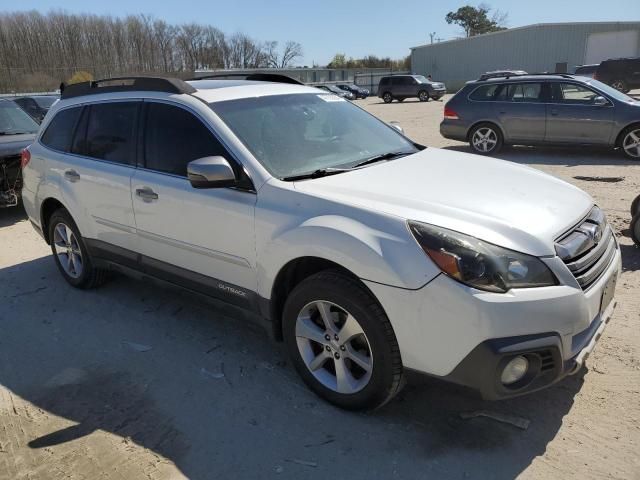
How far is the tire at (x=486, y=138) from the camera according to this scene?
1141cm

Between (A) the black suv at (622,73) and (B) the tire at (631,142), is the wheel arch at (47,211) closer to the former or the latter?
(B) the tire at (631,142)

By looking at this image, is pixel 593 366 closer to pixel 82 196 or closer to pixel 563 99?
pixel 82 196

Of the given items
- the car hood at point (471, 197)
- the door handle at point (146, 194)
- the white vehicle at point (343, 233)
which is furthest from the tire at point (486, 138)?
the door handle at point (146, 194)

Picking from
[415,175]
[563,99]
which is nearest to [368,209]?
[415,175]

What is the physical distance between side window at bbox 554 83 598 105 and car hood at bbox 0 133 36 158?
9.62m

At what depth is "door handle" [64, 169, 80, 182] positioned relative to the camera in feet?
14.6

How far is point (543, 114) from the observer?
10727 millimetres

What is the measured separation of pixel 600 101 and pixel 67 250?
9714mm

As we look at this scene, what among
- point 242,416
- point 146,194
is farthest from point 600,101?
point 242,416

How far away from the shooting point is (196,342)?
388 cm

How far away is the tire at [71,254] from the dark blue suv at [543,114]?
9.02 meters

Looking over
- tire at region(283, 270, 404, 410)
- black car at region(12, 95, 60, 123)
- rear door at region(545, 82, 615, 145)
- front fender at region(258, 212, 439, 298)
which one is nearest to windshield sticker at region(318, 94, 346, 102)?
front fender at region(258, 212, 439, 298)

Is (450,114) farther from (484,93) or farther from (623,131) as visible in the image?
(623,131)

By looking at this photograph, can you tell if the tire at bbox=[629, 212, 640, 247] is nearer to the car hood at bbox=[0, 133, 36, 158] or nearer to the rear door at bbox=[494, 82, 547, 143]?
the rear door at bbox=[494, 82, 547, 143]
